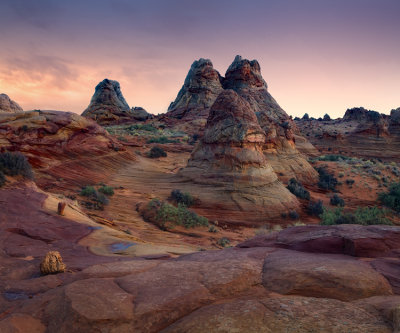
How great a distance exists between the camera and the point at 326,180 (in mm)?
24469

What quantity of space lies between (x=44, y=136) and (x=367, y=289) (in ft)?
57.4

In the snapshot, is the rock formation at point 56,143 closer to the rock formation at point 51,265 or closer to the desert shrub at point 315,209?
the rock formation at point 51,265

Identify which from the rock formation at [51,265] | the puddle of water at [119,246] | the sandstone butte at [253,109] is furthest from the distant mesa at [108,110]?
the rock formation at [51,265]

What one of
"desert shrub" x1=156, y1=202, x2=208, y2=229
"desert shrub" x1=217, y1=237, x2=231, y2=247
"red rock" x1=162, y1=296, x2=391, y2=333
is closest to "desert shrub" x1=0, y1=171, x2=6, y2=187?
"desert shrub" x1=156, y1=202, x2=208, y2=229

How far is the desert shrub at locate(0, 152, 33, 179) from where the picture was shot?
8.92 metres

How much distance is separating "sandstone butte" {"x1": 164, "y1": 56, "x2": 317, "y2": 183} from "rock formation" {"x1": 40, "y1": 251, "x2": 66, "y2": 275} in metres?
21.1

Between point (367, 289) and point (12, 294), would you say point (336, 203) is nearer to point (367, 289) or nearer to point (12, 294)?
point (367, 289)

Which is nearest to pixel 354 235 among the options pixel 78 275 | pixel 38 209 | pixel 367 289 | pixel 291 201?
pixel 367 289

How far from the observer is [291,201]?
1567 centimetres

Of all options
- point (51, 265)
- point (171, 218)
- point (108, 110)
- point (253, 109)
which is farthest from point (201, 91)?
point (51, 265)

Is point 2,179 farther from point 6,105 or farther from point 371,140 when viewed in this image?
point 371,140

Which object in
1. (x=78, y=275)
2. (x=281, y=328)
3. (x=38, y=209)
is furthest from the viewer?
(x=38, y=209)

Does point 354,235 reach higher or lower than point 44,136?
lower

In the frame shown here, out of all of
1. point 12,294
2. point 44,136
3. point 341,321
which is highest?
point 44,136
